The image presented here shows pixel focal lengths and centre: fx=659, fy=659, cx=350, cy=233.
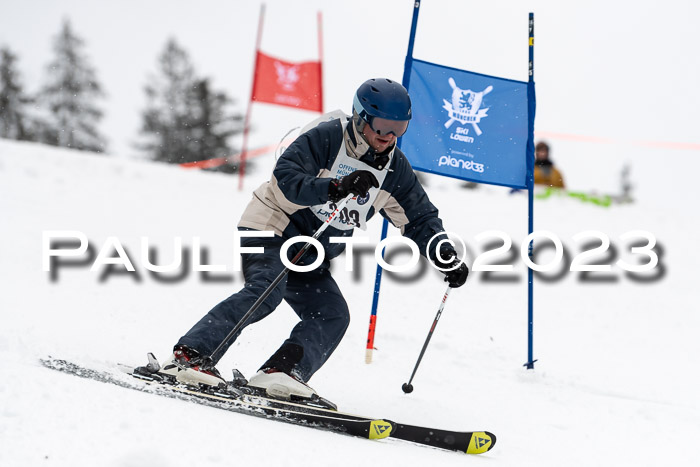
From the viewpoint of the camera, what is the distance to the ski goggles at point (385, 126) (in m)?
3.82

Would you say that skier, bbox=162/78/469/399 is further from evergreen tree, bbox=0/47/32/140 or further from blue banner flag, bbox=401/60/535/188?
evergreen tree, bbox=0/47/32/140

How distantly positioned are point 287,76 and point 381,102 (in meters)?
9.18

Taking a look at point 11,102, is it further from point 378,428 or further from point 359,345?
point 378,428

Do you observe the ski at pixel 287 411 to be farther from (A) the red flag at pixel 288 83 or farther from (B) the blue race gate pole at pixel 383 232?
(A) the red flag at pixel 288 83

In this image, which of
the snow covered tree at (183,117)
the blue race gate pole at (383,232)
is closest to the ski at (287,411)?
the blue race gate pole at (383,232)

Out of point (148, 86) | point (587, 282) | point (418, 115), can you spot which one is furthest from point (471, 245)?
point (148, 86)

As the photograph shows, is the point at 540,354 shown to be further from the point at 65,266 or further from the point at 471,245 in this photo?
the point at 65,266

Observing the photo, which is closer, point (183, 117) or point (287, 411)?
point (287, 411)

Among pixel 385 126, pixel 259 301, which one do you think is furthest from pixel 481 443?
pixel 385 126

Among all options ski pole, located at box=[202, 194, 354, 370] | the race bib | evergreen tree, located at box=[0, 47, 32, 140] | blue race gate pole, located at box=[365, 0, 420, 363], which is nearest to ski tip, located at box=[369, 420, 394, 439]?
ski pole, located at box=[202, 194, 354, 370]

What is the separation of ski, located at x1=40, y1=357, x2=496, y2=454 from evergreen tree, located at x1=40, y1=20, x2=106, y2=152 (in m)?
31.5

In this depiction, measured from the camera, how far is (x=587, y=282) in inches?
352

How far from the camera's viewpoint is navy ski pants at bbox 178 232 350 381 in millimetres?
3611

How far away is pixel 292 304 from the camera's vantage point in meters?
4.27
